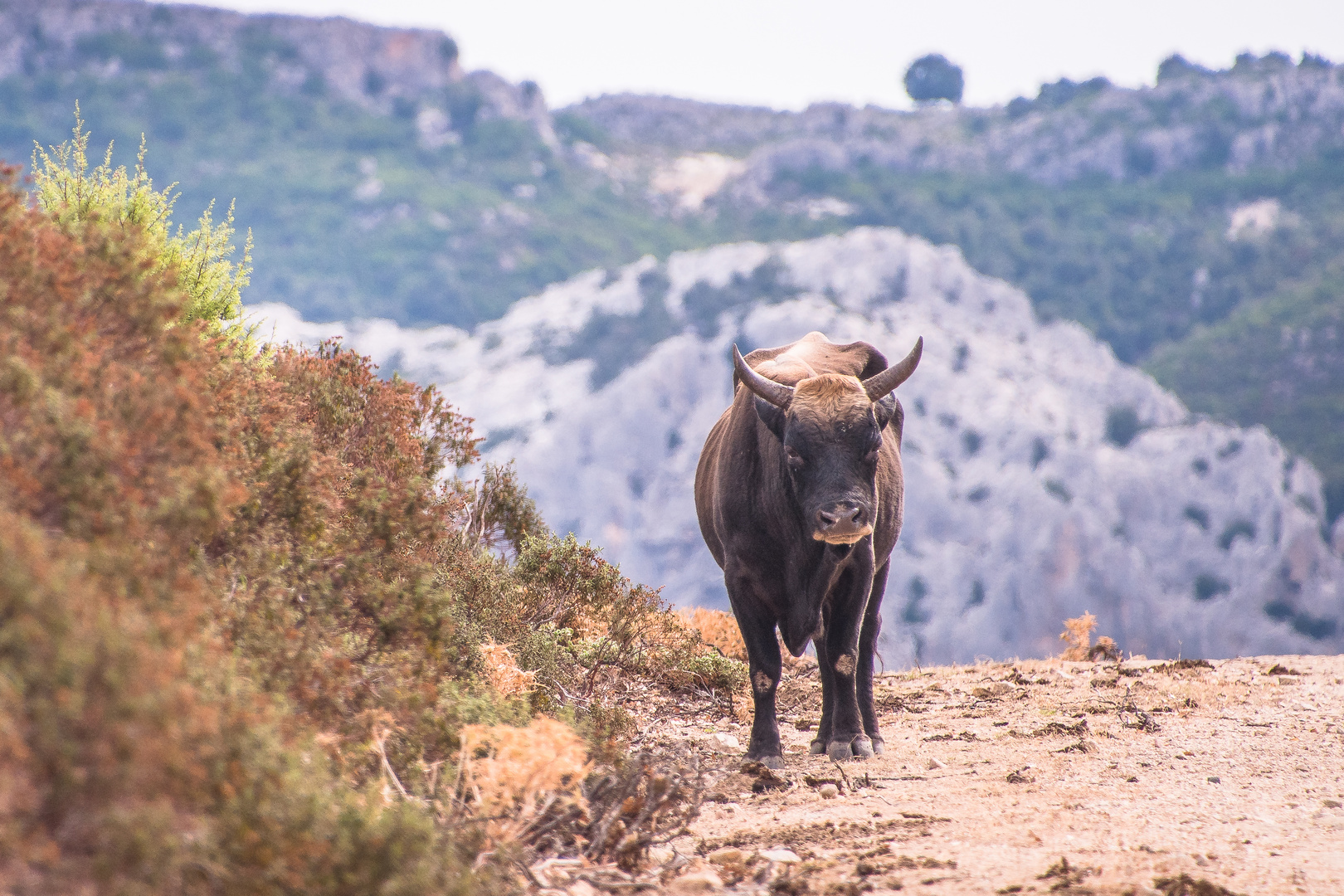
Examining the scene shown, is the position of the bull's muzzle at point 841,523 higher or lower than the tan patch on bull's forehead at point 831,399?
lower

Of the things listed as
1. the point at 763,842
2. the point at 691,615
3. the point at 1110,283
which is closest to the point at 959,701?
the point at 691,615

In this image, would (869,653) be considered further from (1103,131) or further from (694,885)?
(1103,131)

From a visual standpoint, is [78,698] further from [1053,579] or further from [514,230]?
[514,230]

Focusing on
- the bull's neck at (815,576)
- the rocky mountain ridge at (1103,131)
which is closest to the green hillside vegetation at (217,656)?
the bull's neck at (815,576)

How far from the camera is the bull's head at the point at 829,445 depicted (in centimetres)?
682

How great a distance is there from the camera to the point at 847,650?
7973 millimetres

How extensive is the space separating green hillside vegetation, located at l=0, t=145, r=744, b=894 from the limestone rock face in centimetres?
6922

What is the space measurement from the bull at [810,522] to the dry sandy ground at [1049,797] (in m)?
0.50

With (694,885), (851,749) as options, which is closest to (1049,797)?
(851,749)

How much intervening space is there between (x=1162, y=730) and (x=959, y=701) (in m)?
2.32

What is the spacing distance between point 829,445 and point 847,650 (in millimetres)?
1728

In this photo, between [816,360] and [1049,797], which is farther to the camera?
[816,360]

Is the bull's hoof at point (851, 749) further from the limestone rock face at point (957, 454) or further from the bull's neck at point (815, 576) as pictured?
the limestone rock face at point (957, 454)

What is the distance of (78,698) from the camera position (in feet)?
8.47
